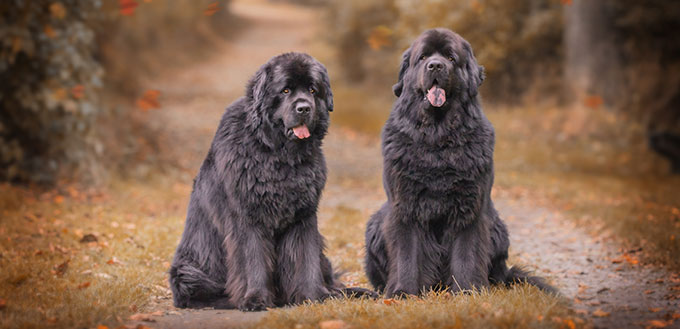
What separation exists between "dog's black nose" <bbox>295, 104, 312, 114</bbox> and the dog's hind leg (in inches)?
41.2

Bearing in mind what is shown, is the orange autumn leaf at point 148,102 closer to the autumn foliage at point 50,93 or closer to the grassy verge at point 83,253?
the autumn foliage at point 50,93

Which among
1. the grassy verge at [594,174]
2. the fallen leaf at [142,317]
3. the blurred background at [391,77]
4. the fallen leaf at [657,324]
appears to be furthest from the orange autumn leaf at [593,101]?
the fallen leaf at [142,317]

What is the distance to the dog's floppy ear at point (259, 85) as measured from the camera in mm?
4371

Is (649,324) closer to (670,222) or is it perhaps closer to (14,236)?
(670,222)

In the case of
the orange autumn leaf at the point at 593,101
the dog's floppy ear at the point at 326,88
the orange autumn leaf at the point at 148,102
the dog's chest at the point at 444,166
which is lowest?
the dog's chest at the point at 444,166

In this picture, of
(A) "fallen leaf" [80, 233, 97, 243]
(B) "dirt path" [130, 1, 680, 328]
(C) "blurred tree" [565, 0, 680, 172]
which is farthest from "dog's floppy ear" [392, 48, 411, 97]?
(C) "blurred tree" [565, 0, 680, 172]

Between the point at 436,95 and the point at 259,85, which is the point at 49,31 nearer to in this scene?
the point at 259,85

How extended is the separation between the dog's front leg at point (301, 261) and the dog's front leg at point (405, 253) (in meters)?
0.53

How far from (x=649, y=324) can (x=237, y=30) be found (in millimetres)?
33178

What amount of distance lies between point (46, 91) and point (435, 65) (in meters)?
5.38

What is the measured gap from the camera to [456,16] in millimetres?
15102

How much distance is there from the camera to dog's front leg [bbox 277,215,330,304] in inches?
178


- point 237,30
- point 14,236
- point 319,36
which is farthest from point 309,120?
point 237,30

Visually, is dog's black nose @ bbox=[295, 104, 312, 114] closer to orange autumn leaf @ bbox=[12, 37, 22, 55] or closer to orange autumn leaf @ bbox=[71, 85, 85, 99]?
orange autumn leaf @ bbox=[12, 37, 22, 55]
